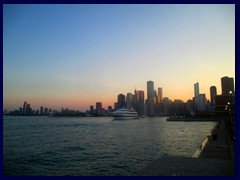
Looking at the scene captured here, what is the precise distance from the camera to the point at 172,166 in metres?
10.0

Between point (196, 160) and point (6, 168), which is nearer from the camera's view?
point (196, 160)

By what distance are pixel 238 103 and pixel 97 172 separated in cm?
886

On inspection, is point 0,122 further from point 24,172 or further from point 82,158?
point 82,158

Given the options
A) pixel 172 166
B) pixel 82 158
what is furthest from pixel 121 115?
pixel 172 166

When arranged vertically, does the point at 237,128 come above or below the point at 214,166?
above

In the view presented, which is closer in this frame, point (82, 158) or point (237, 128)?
point (237, 128)

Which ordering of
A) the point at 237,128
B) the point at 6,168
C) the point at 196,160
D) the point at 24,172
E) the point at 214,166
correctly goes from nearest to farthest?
1. the point at 237,128
2. the point at 214,166
3. the point at 196,160
4. the point at 24,172
5. the point at 6,168

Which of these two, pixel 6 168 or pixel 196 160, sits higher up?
pixel 196 160

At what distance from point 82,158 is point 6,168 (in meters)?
4.90

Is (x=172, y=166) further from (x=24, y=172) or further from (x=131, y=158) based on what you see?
(x=24, y=172)

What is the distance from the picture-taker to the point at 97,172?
12.8 m
